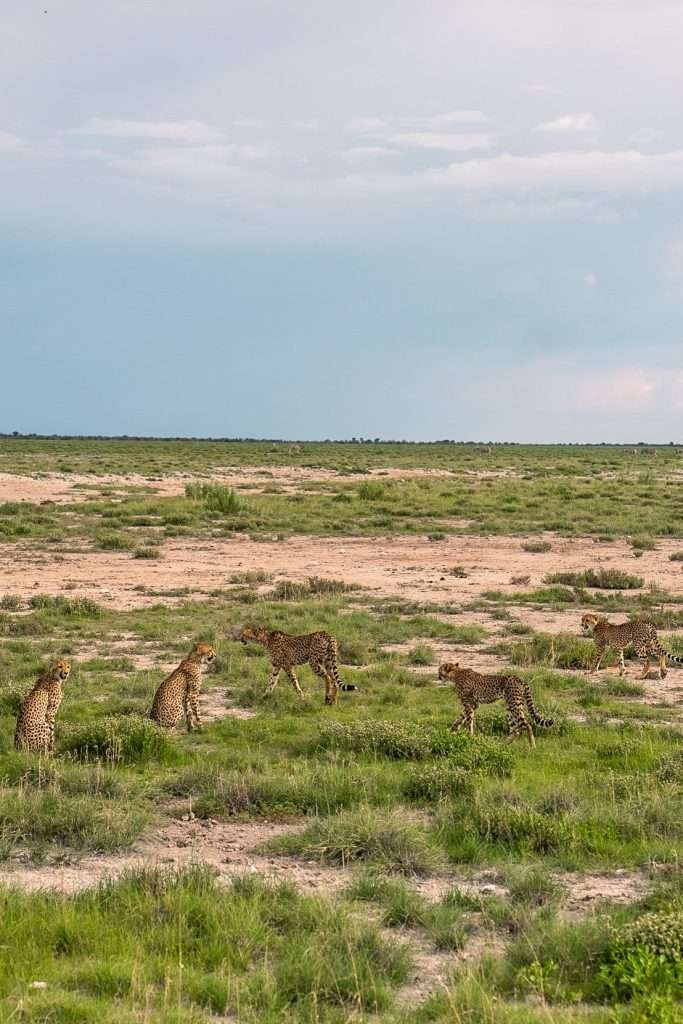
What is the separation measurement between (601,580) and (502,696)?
11.9 meters

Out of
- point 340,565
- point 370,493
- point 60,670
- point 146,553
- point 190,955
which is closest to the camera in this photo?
point 190,955

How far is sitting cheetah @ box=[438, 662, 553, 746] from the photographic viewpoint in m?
10.8

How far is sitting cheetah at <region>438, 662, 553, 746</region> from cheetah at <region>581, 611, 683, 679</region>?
3774mm

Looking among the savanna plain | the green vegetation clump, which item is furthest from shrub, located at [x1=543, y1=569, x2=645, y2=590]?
the green vegetation clump

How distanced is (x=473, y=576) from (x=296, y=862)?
656 inches

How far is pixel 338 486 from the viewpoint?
51906 millimetres

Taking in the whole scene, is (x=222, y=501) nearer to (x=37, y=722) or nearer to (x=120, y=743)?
(x=37, y=722)

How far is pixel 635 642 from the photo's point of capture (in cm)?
1454

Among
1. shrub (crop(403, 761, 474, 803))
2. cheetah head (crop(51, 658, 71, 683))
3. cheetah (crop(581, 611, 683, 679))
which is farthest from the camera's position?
cheetah (crop(581, 611, 683, 679))

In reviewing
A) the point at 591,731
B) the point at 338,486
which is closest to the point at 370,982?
the point at 591,731

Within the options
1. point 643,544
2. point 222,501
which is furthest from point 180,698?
point 222,501

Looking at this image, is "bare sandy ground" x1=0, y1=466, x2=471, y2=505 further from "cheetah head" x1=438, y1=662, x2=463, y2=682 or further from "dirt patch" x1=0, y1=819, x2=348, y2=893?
"dirt patch" x1=0, y1=819, x2=348, y2=893

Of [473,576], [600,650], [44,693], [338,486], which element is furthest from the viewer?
[338,486]

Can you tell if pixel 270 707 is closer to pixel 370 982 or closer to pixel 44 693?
pixel 44 693
